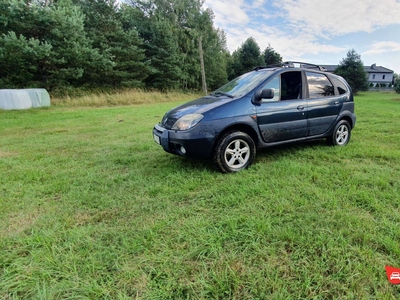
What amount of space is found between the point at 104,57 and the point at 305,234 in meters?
17.7

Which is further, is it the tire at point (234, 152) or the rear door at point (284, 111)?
the rear door at point (284, 111)

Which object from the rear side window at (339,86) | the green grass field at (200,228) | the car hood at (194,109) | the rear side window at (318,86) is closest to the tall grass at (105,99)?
the green grass field at (200,228)

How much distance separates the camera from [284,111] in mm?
3275

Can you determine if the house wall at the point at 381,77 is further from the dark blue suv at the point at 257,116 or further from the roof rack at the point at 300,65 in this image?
the dark blue suv at the point at 257,116

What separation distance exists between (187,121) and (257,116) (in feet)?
3.41

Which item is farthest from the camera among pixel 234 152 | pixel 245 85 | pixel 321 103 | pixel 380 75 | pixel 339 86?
pixel 380 75

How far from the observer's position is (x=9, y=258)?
1558mm

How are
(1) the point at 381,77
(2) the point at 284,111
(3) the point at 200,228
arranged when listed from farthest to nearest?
(1) the point at 381,77, (2) the point at 284,111, (3) the point at 200,228

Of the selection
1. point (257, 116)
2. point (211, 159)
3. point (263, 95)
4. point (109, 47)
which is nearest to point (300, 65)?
point (263, 95)

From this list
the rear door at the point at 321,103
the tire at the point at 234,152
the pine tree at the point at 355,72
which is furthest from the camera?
the pine tree at the point at 355,72

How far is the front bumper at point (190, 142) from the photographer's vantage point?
2.75 metres

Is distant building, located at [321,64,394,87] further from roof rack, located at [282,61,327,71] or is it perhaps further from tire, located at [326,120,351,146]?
roof rack, located at [282,61,327,71]

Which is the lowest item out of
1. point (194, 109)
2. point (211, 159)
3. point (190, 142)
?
point (211, 159)

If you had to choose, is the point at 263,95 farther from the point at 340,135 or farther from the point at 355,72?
the point at 355,72
